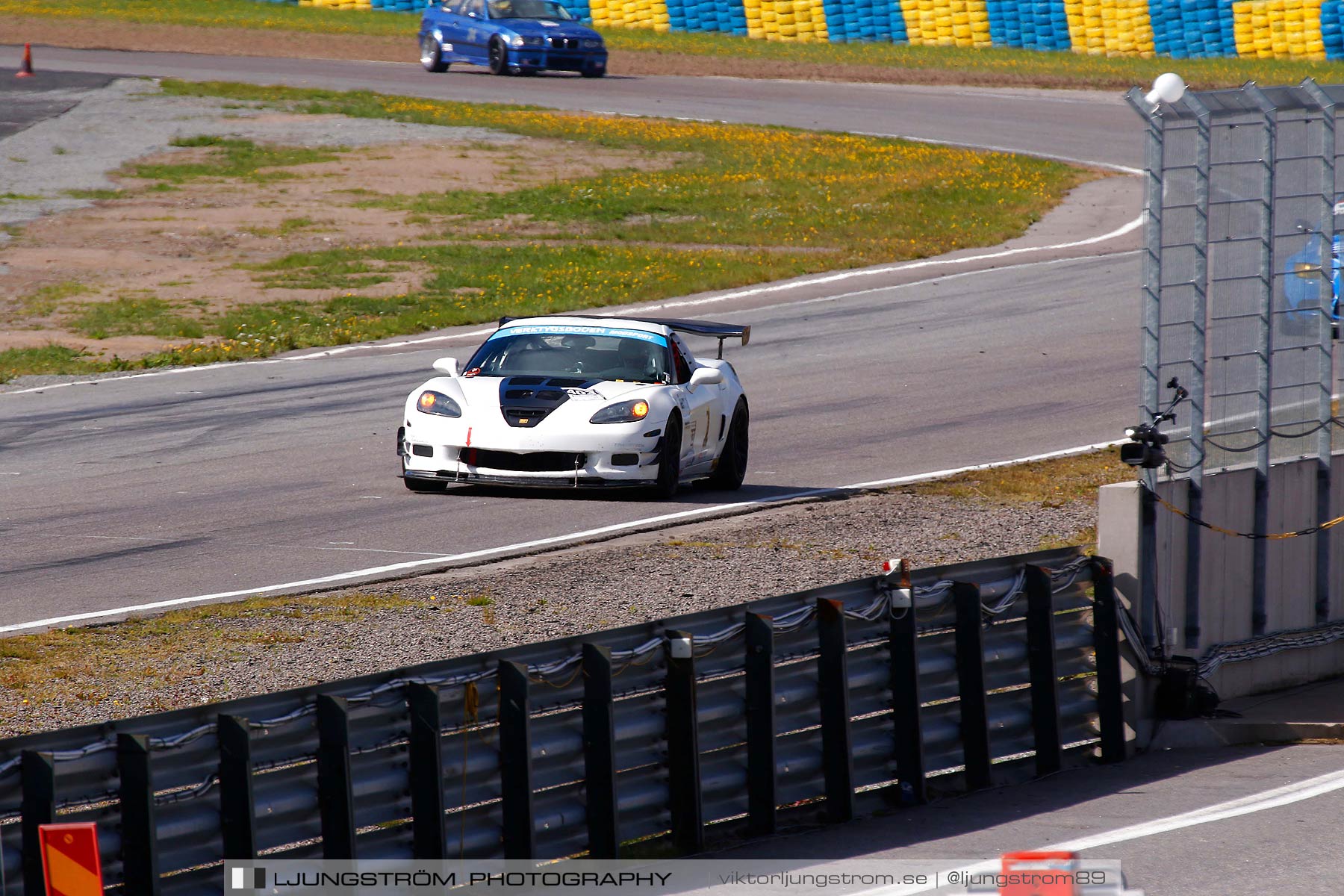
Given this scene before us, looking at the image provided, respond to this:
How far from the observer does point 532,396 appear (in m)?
14.9

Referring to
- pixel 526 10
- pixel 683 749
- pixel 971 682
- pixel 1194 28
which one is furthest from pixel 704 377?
pixel 1194 28

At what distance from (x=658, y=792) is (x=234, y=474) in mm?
8888

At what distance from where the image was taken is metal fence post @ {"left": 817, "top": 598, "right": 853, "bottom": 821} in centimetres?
820

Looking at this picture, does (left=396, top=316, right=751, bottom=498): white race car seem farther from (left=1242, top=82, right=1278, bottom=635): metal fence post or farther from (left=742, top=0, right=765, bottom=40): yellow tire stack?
(left=742, top=0, right=765, bottom=40): yellow tire stack

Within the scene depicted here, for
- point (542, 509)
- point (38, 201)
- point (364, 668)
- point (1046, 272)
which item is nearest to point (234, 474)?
point (542, 509)

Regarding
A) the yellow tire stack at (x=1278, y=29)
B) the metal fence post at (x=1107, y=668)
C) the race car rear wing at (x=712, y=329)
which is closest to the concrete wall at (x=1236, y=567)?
the metal fence post at (x=1107, y=668)

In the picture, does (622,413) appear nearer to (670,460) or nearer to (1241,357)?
(670,460)

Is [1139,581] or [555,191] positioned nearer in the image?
[1139,581]

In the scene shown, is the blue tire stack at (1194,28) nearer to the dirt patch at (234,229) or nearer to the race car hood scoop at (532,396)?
the dirt patch at (234,229)

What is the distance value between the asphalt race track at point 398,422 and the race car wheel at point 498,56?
17446 millimetres

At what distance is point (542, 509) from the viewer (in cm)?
1480

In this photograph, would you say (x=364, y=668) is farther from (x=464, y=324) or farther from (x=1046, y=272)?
(x=1046, y=272)

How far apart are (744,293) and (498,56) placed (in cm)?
1987

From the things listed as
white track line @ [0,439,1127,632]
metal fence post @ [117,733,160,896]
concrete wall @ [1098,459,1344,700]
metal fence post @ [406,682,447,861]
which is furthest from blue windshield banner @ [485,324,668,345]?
metal fence post @ [117,733,160,896]
